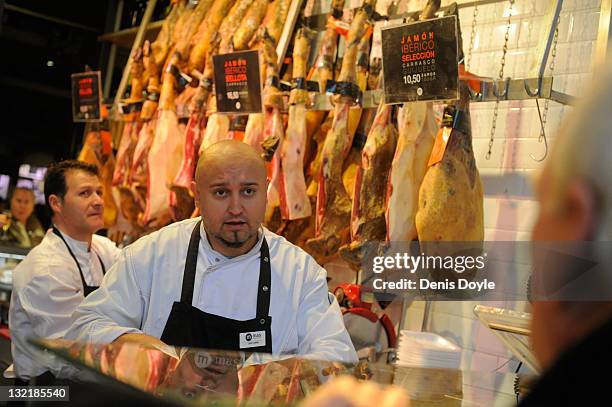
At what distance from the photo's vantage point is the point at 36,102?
24.4 ft

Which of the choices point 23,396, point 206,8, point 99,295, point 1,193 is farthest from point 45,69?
point 23,396

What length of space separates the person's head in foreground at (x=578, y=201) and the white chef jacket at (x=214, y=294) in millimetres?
2215

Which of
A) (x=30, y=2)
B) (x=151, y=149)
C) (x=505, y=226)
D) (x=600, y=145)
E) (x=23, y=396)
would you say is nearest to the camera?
(x=600, y=145)

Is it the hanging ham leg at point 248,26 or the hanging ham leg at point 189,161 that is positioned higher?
the hanging ham leg at point 248,26

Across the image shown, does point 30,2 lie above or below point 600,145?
above

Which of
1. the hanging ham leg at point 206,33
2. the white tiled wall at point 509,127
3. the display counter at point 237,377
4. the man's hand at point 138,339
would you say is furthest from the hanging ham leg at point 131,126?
the display counter at point 237,377

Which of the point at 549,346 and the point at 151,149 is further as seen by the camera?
the point at 151,149

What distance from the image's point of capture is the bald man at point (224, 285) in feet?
9.62

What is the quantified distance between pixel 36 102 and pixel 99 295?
16.5ft

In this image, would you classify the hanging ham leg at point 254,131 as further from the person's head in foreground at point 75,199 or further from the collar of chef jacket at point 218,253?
the collar of chef jacket at point 218,253

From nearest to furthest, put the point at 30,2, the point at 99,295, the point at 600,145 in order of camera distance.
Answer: the point at 600,145 → the point at 99,295 → the point at 30,2

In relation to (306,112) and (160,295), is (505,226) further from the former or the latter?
(160,295)

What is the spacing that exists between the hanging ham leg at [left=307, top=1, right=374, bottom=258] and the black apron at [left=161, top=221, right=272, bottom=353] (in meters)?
1.26

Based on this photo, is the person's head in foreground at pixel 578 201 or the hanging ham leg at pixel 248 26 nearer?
the person's head in foreground at pixel 578 201
